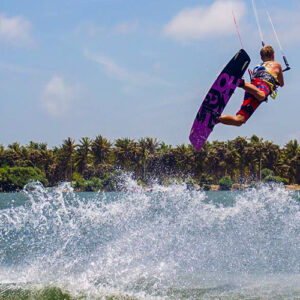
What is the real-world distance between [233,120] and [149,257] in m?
3.92

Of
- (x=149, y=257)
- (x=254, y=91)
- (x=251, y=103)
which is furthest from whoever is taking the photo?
(x=149, y=257)

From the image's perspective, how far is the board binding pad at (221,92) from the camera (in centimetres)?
897

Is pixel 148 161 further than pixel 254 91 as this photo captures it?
Yes

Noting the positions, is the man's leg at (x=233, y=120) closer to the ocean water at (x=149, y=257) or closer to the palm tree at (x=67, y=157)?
the ocean water at (x=149, y=257)

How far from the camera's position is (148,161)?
3740 inches

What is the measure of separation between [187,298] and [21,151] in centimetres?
9049

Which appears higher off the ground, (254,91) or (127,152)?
(127,152)

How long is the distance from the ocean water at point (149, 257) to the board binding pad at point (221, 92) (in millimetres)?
2215

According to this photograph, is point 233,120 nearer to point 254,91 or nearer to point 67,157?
point 254,91

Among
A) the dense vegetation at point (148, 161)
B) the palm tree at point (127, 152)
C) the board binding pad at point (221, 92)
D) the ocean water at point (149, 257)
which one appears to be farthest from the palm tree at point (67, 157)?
the board binding pad at point (221, 92)

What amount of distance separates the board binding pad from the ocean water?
2215mm

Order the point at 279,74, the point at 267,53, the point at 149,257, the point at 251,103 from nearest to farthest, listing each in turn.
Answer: the point at 251,103 < the point at 279,74 < the point at 267,53 < the point at 149,257

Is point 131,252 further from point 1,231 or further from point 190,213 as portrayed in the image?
point 1,231

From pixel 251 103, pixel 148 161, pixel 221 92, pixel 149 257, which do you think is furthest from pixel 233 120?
pixel 148 161
